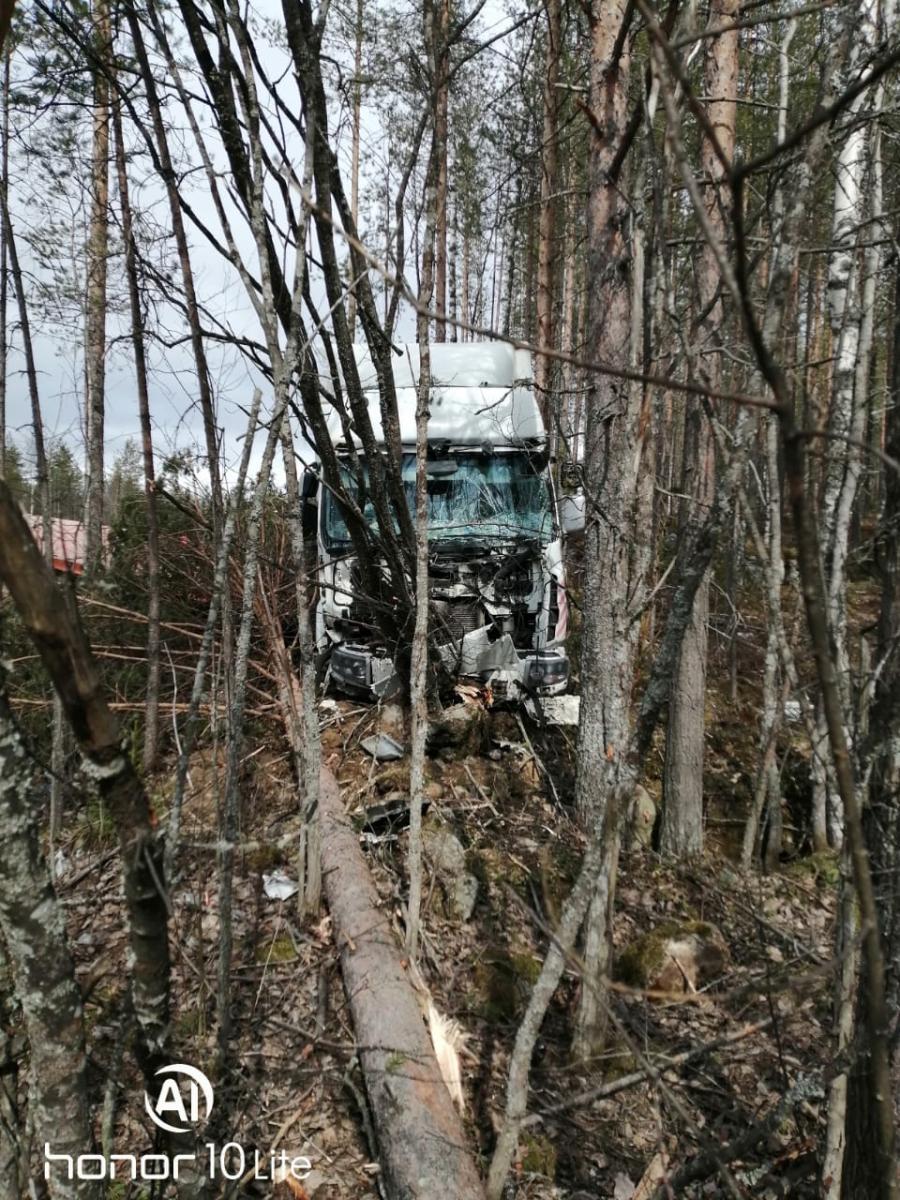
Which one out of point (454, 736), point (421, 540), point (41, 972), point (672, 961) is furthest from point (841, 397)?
point (41, 972)

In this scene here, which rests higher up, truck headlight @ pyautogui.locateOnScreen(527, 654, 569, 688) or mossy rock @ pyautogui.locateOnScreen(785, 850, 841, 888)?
truck headlight @ pyautogui.locateOnScreen(527, 654, 569, 688)

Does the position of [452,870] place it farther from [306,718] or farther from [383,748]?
[306,718]

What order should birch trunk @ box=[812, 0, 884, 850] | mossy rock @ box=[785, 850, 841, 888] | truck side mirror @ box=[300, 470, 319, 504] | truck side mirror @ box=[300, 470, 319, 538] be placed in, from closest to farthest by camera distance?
birch trunk @ box=[812, 0, 884, 850]
mossy rock @ box=[785, 850, 841, 888]
truck side mirror @ box=[300, 470, 319, 504]
truck side mirror @ box=[300, 470, 319, 538]

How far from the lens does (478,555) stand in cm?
618

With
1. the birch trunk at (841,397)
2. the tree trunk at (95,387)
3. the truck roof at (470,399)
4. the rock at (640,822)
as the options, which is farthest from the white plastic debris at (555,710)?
the tree trunk at (95,387)

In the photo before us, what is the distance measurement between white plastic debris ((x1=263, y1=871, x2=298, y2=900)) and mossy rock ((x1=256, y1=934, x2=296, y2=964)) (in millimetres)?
330

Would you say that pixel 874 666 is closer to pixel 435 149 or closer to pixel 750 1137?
Result: pixel 750 1137

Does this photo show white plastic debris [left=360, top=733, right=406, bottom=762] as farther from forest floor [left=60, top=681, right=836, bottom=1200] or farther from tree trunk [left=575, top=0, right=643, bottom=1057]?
tree trunk [left=575, top=0, right=643, bottom=1057]

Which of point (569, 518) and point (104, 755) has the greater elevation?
point (569, 518)

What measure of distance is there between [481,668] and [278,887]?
2.53m

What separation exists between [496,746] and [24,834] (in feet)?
15.9

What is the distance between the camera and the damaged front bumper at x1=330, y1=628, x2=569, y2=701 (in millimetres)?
5727

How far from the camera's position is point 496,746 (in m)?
5.91

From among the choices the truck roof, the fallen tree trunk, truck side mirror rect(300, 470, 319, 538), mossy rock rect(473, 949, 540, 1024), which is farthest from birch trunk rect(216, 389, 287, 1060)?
truck side mirror rect(300, 470, 319, 538)
